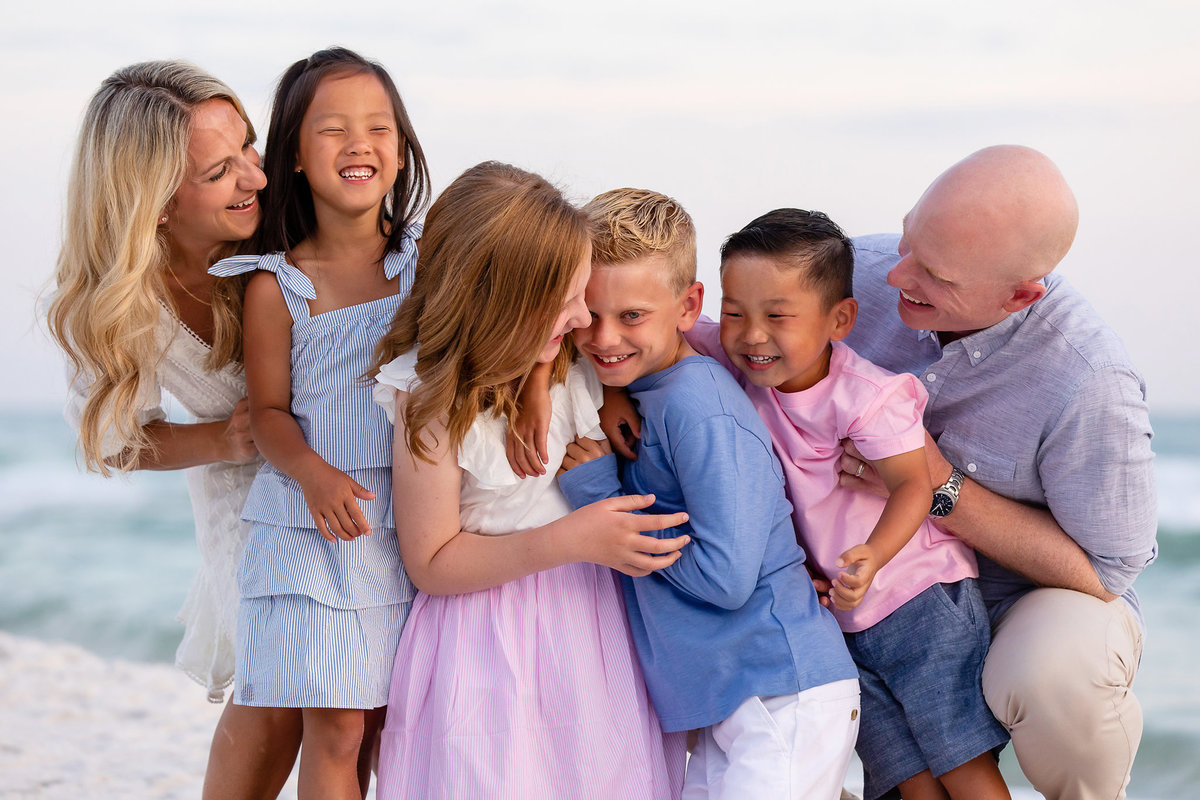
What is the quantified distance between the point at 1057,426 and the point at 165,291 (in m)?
1.85

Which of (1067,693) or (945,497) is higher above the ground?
(945,497)

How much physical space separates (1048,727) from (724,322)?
985 millimetres

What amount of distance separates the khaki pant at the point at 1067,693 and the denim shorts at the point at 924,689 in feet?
0.14

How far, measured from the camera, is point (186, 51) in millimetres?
11383

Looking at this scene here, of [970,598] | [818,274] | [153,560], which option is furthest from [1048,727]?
[153,560]

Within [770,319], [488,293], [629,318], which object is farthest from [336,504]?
[770,319]

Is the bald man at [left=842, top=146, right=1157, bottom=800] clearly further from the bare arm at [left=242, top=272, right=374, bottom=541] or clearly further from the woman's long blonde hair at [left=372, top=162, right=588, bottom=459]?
the bare arm at [left=242, top=272, right=374, bottom=541]

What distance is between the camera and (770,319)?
1.99 meters

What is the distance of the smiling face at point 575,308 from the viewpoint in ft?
6.00

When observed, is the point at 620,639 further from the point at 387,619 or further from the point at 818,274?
the point at 818,274

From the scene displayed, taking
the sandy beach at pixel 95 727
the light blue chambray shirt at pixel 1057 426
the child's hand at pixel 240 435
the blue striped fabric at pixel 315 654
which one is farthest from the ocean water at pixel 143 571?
the child's hand at pixel 240 435

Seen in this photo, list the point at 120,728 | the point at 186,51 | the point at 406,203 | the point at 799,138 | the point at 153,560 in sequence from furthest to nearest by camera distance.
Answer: the point at 186,51, the point at 799,138, the point at 153,560, the point at 120,728, the point at 406,203

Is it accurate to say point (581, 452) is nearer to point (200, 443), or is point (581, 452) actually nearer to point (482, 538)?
point (482, 538)

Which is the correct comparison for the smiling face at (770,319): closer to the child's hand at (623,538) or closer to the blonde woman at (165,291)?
the child's hand at (623,538)
